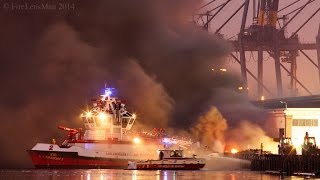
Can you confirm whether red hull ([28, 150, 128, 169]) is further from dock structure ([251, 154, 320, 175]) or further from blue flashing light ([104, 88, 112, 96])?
dock structure ([251, 154, 320, 175])

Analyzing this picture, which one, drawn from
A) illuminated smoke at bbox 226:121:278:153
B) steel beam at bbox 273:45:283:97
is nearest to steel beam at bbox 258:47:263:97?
steel beam at bbox 273:45:283:97

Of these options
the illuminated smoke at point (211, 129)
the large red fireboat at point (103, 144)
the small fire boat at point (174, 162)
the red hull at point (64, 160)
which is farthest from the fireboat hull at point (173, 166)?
the illuminated smoke at point (211, 129)

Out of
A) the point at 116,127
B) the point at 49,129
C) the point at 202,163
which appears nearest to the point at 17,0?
the point at 49,129

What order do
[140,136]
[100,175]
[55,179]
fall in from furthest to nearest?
[140,136]
[100,175]
[55,179]

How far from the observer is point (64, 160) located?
9762 cm

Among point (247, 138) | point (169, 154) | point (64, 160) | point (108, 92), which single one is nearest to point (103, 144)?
point (64, 160)

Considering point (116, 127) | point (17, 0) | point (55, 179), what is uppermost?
point (17, 0)

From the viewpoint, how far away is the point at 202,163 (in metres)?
93.2

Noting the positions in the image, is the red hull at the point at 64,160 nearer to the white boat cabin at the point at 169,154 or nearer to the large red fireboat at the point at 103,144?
the large red fireboat at the point at 103,144

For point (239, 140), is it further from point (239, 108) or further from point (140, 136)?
point (140, 136)

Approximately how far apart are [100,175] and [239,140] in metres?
35.5

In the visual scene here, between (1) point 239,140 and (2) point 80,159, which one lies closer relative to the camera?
(2) point 80,159

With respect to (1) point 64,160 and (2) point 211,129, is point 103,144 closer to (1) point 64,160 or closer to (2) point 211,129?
(1) point 64,160

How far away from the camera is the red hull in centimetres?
9731
